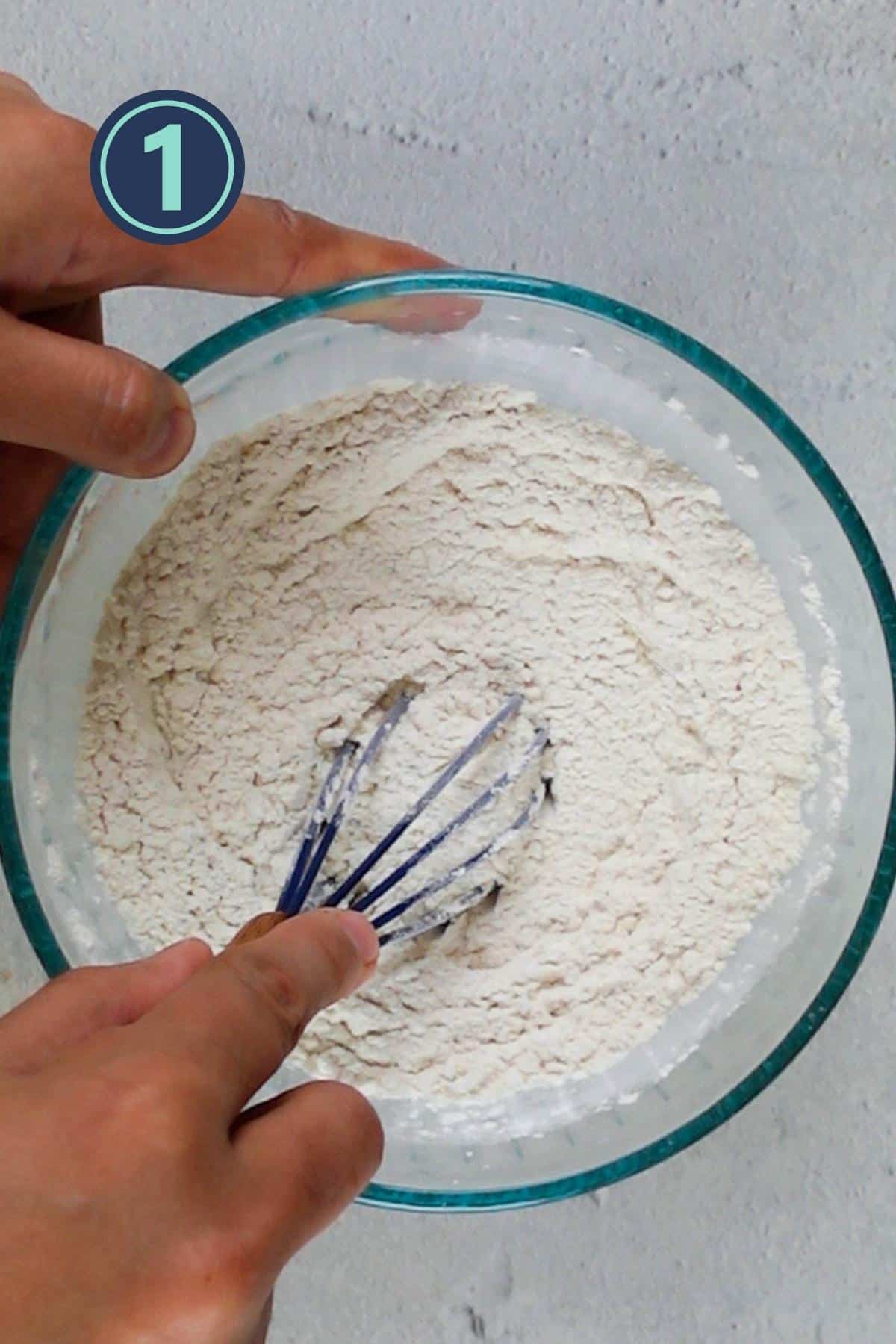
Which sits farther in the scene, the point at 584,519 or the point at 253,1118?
the point at 584,519

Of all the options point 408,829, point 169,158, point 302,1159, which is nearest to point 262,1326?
point 302,1159

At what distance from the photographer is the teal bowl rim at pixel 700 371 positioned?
48 cm

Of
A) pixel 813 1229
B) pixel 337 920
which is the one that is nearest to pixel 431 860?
pixel 337 920

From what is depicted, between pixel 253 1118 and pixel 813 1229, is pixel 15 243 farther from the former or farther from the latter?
pixel 813 1229

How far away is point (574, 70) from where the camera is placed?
0.60 m

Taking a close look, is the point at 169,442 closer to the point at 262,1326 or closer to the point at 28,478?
the point at 28,478

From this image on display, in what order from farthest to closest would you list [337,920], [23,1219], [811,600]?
[811,600] < [337,920] < [23,1219]

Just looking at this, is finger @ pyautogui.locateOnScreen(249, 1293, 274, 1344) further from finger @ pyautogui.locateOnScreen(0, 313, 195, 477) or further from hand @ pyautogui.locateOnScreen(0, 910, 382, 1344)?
finger @ pyautogui.locateOnScreen(0, 313, 195, 477)

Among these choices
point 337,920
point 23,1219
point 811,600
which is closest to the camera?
A: point 23,1219

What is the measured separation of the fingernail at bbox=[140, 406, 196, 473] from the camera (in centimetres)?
45

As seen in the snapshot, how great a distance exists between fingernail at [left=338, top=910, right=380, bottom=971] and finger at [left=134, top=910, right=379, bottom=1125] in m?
0.02

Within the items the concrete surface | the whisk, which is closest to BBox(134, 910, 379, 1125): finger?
the whisk

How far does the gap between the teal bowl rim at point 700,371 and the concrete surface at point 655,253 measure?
0.11 m

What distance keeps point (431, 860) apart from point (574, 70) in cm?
37
